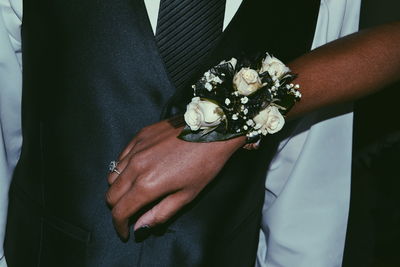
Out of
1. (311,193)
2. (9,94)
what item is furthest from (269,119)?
(9,94)

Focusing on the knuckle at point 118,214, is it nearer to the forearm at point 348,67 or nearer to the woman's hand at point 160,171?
the woman's hand at point 160,171

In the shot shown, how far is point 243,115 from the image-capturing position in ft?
2.58

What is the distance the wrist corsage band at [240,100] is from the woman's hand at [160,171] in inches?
1.1

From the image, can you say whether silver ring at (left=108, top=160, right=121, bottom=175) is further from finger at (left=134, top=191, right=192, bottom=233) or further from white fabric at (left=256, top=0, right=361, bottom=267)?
white fabric at (left=256, top=0, right=361, bottom=267)

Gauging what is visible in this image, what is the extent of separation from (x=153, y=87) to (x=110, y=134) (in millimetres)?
123

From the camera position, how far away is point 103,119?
0.86 m

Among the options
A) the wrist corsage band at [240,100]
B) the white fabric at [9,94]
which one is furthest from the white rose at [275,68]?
the white fabric at [9,94]

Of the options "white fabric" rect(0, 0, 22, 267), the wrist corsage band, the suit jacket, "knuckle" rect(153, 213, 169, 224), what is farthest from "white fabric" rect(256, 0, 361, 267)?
"white fabric" rect(0, 0, 22, 267)

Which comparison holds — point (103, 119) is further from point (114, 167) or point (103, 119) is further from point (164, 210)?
point (164, 210)

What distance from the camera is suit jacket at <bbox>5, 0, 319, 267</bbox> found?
84 centimetres

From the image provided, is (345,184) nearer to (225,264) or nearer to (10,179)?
(225,264)

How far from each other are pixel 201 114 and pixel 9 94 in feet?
1.58

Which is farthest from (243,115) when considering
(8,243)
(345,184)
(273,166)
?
(8,243)

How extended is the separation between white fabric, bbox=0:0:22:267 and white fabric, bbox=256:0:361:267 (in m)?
0.62
